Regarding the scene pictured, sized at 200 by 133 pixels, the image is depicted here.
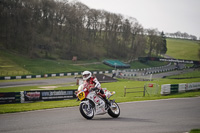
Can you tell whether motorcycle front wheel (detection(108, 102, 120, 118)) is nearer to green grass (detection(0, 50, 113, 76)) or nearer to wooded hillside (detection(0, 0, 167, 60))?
green grass (detection(0, 50, 113, 76))

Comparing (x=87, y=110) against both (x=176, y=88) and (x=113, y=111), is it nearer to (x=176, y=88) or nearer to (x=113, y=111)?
(x=113, y=111)

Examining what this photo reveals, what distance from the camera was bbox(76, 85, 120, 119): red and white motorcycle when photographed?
10267mm

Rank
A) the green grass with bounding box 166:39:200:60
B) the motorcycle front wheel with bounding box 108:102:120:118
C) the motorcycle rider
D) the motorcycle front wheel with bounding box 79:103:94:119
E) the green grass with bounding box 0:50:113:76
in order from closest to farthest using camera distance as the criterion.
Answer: the motorcycle front wheel with bounding box 79:103:94:119
the motorcycle rider
the motorcycle front wheel with bounding box 108:102:120:118
the green grass with bounding box 0:50:113:76
the green grass with bounding box 166:39:200:60

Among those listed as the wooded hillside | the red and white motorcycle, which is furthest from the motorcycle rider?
the wooded hillside

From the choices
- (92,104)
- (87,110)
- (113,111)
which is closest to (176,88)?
(113,111)

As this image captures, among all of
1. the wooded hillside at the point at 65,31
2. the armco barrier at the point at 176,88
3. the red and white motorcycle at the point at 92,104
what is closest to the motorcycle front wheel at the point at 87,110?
the red and white motorcycle at the point at 92,104

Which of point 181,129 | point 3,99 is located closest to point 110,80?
point 3,99

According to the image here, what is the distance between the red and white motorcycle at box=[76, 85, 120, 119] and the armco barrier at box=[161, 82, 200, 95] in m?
14.4

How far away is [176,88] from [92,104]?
17.6m

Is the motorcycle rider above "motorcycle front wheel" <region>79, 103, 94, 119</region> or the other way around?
above

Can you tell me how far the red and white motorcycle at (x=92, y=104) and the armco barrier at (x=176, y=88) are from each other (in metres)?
14.4

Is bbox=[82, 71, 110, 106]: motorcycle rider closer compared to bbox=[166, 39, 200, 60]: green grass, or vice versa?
bbox=[82, 71, 110, 106]: motorcycle rider

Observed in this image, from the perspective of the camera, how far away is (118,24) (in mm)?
92438

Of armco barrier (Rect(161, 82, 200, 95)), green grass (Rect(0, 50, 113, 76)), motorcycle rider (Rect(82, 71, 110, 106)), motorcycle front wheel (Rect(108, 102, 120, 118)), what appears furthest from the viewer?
green grass (Rect(0, 50, 113, 76))
